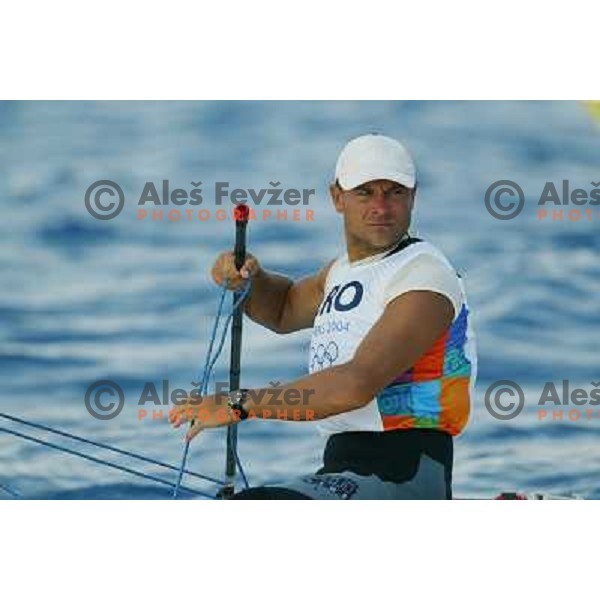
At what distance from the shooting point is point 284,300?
333 centimetres

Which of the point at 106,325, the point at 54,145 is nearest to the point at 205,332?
the point at 106,325

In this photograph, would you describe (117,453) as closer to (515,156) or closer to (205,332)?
(205,332)

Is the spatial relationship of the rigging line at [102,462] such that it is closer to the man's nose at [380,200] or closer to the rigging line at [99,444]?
the rigging line at [99,444]

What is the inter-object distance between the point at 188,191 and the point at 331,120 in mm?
383

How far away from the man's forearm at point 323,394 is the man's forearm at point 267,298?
0.39 meters

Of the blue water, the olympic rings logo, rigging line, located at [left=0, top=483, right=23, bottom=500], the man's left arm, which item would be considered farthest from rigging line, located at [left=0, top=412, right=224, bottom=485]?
the man's left arm

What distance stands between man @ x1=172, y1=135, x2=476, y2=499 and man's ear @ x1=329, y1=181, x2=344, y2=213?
0.15ft

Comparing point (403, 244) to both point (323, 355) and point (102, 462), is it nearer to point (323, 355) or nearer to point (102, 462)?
point (323, 355)

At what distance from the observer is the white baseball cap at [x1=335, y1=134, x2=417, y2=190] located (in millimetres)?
3008

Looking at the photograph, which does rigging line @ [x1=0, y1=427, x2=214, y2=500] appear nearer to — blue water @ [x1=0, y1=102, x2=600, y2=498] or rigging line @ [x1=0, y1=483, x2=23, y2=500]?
blue water @ [x1=0, y1=102, x2=600, y2=498]
